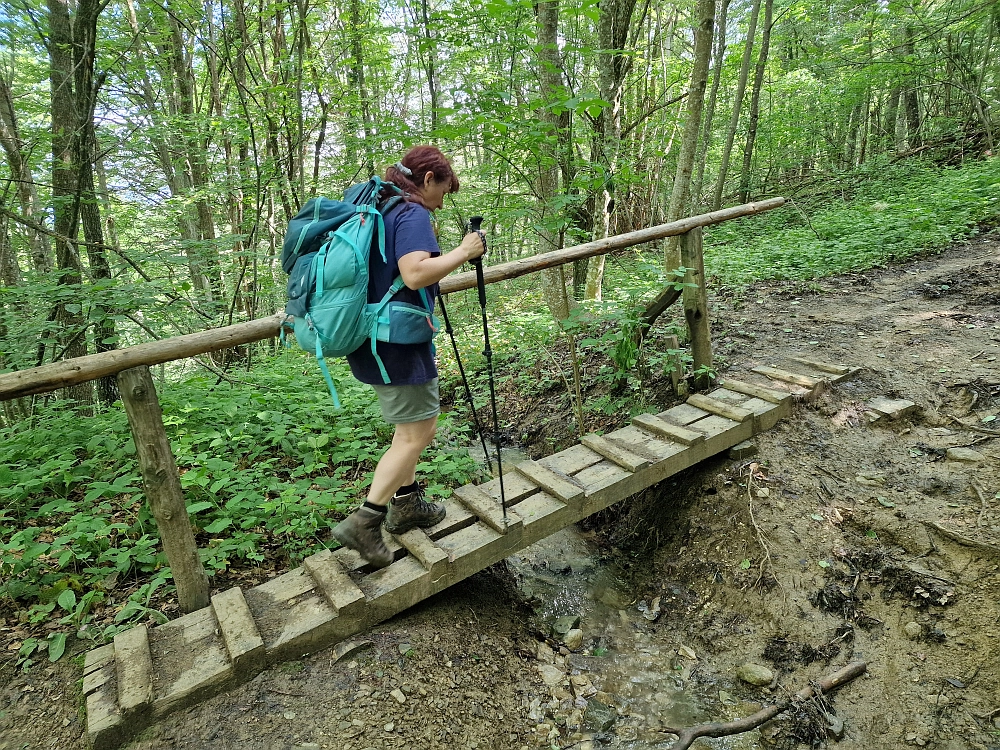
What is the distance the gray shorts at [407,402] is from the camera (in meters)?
2.51

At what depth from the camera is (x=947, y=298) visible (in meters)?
5.80

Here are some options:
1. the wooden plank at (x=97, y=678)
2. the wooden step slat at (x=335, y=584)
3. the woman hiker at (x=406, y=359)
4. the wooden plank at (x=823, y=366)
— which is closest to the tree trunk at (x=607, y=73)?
the wooden plank at (x=823, y=366)

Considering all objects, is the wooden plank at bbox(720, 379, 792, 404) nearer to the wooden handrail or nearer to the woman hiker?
the wooden handrail

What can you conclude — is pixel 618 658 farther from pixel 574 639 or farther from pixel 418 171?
pixel 418 171

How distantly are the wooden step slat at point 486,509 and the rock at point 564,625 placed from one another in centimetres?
78

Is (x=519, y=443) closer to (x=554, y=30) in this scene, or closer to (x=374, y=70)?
(x=554, y=30)

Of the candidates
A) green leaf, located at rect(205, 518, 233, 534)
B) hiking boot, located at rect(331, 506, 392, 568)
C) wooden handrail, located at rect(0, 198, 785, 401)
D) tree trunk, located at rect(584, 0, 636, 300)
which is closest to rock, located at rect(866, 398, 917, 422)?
wooden handrail, located at rect(0, 198, 785, 401)

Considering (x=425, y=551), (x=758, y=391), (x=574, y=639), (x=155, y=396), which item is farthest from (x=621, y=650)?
(x=155, y=396)

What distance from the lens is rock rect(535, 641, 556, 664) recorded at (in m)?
2.87

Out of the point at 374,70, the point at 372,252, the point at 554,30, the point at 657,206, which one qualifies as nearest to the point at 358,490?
the point at 372,252

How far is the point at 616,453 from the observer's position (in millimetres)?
3639

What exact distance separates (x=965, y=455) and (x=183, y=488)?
497cm

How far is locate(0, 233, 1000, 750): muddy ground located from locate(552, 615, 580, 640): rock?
0.03 meters

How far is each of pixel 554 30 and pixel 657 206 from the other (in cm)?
838
